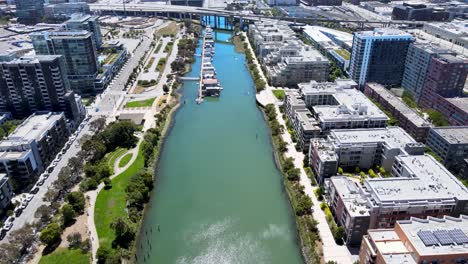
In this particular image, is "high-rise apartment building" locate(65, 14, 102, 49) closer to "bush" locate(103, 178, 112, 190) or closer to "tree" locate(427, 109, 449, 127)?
"bush" locate(103, 178, 112, 190)

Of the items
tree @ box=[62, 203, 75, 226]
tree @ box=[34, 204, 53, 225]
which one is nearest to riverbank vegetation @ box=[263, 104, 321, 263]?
tree @ box=[62, 203, 75, 226]

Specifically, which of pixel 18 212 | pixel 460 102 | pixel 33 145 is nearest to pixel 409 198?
pixel 460 102

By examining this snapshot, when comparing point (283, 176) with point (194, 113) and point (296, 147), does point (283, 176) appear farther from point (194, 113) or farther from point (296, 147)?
point (194, 113)

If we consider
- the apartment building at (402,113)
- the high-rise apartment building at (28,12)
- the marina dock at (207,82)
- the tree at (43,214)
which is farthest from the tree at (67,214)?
the high-rise apartment building at (28,12)

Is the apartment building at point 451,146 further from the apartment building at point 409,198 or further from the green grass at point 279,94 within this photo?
the green grass at point 279,94

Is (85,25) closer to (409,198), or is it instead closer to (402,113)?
(402,113)

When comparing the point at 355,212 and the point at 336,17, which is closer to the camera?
the point at 355,212

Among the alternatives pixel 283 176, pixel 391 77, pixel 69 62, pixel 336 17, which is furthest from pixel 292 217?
pixel 336 17
